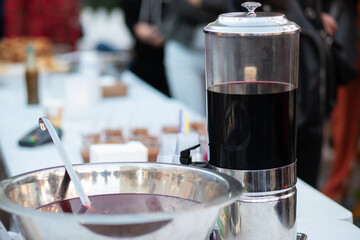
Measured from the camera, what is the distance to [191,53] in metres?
3.01

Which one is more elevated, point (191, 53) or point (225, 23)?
point (225, 23)

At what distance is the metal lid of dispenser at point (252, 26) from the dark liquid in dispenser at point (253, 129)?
9cm

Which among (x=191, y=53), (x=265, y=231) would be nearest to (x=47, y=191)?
(x=265, y=231)

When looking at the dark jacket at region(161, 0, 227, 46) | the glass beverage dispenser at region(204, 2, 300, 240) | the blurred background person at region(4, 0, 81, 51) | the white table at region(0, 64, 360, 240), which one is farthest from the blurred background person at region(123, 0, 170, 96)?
the glass beverage dispenser at region(204, 2, 300, 240)

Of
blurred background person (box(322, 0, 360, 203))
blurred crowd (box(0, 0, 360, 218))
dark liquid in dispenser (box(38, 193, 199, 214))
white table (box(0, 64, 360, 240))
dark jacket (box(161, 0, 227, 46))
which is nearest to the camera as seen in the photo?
dark liquid in dispenser (box(38, 193, 199, 214))

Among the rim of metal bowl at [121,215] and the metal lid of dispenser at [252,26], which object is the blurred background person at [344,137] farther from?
the rim of metal bowl at [121,215]

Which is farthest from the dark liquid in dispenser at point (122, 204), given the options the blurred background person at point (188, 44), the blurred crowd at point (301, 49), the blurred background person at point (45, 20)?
the blurred background person at point (45, 20)

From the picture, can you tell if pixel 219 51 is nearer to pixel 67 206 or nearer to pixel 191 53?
pixel 67 206

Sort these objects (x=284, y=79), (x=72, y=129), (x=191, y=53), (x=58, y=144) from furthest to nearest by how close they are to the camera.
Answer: (x=191, y=53) → (x=72, y=129) → (x=284, y=79) → (x=58, y=144)

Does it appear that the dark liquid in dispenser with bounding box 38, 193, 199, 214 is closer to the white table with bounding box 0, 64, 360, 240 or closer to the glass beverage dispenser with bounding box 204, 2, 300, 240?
the glass beverage dispenser with bounding box 204, 2, 300, 240

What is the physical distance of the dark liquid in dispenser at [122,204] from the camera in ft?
2.70

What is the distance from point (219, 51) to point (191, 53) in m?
2.11

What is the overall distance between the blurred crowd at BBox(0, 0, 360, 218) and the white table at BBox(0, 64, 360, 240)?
36 cm

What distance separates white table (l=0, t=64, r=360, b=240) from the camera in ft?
3.67
